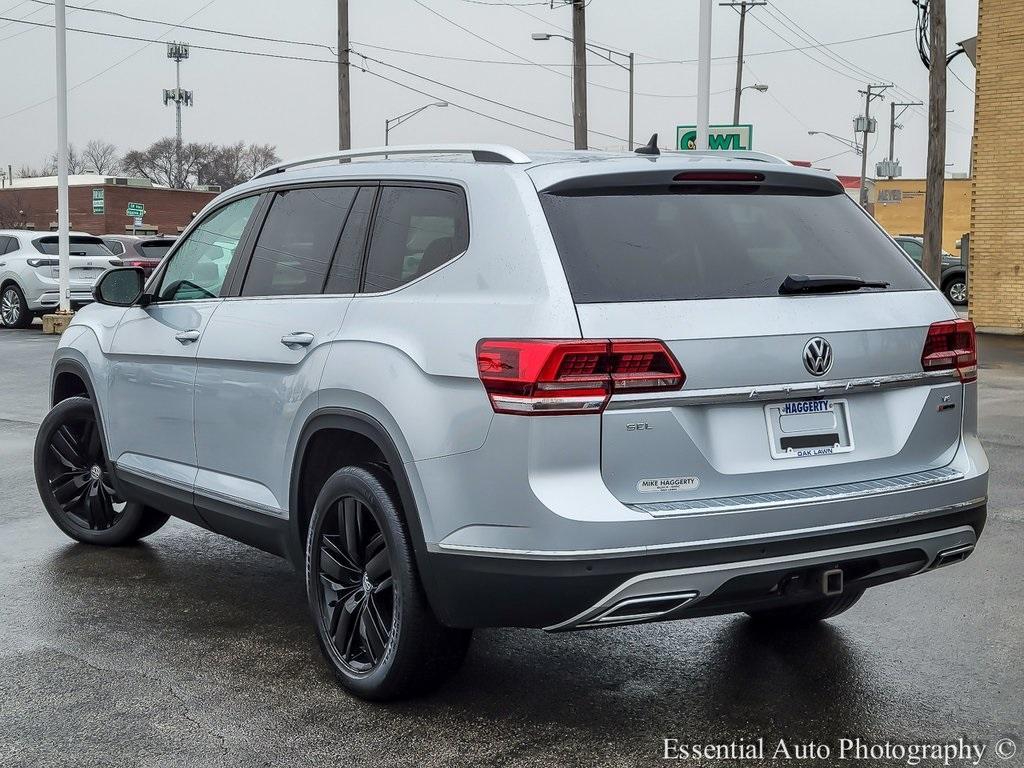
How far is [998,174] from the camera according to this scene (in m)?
24.3

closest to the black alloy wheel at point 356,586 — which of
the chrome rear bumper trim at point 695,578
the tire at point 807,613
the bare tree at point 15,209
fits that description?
the chrome rear bumper trim at point 695,578

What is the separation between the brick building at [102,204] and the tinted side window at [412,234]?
7142 centimetres

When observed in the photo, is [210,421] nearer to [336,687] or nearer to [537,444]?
[336,687]

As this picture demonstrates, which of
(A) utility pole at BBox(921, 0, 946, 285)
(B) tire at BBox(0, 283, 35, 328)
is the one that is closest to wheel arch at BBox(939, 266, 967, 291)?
(A) utility pole at BBox(921, 0, 946, 285)

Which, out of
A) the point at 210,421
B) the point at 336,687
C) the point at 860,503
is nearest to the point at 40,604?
the point at 210,421

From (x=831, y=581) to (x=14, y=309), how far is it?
24.5 meters

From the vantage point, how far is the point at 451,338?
4.06 meters

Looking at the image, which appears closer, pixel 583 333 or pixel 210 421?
pixel 583 333

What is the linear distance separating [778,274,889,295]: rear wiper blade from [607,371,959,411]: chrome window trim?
31 cm

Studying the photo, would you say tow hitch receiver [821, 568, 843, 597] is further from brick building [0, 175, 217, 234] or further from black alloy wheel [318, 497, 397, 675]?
brick building [0, 175, 217, 234]

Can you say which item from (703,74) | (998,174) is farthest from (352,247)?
(998,174)

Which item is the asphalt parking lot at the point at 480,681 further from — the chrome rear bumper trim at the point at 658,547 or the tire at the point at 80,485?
the chrome rear bumper trim at the point at 658,547

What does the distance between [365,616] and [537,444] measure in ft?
3.68

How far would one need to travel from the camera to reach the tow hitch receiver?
408cm
